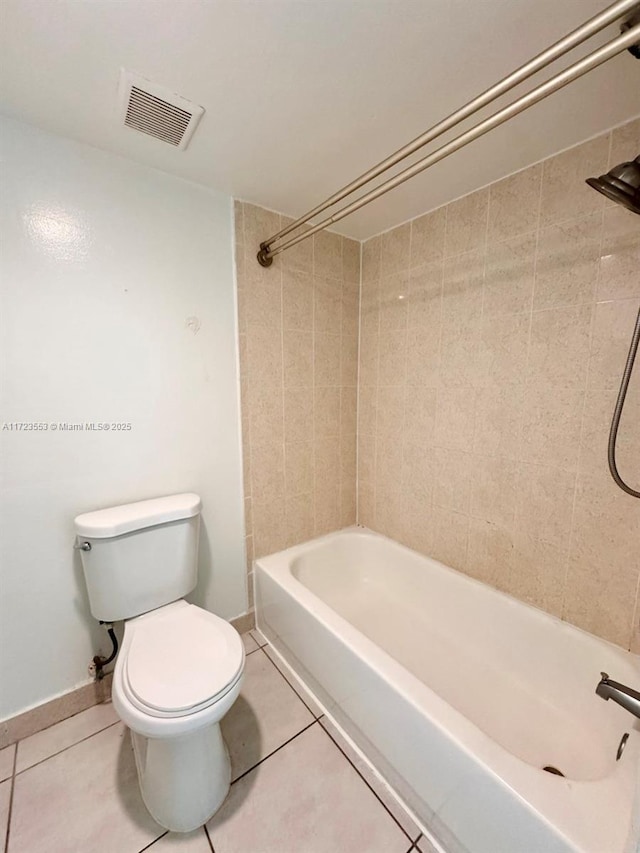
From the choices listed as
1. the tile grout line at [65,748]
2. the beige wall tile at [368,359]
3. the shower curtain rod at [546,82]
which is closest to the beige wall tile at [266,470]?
the beige wall tile at [368,359]

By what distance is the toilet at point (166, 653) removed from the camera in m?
0.95

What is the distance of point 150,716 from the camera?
35.8 inches

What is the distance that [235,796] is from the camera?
1090 millimetres

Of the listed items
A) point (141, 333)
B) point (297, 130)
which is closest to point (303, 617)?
point (141, 333)

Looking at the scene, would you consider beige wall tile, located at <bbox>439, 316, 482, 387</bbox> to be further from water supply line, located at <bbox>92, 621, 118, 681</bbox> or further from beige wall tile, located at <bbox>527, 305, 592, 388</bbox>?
water supply line, located at <bbox>92, 621, 118, 681</bbox>

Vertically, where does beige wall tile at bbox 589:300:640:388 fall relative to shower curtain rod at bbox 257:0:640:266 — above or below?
below

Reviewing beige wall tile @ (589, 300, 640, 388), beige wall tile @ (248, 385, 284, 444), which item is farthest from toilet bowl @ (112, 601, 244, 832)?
beige wall tile @ (589, 300, 640, 388)

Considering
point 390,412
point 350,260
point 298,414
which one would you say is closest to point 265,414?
point 298,414

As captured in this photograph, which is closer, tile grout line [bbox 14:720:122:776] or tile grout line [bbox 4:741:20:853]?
tile grout line [bbox 4:741:20:853]

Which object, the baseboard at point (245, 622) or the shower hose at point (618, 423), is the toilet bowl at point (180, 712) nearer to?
the baseboard at point (245, 622)

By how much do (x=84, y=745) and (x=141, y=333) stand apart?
1.50 meters

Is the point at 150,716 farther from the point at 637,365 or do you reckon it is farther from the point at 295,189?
the point at 295,189

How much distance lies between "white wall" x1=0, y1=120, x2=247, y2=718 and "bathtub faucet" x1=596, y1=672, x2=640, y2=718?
1.46 metres

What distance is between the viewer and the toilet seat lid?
948 mm
